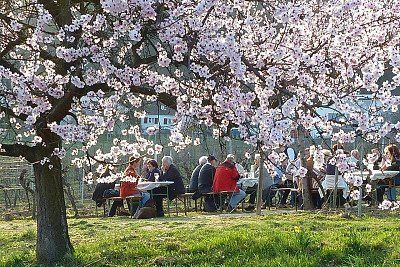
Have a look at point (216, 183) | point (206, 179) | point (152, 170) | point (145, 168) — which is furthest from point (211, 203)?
point (145, 168)

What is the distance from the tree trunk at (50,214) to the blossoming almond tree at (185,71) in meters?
0.01

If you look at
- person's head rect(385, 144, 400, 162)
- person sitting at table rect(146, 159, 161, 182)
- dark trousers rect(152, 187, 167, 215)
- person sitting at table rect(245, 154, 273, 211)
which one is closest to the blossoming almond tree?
dark trousers rect(152, 187, 167, 215)

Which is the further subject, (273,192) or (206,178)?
(273,192)

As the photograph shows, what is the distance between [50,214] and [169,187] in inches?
224

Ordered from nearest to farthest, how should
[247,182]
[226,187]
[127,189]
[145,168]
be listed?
[127,189] → [226,187] → [247,182] → [145,168]

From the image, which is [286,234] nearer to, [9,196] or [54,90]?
[54,90]

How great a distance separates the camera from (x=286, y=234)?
300 inches

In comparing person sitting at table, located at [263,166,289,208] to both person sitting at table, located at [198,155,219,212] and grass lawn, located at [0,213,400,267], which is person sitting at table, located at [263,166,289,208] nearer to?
person sitting at table, located at [198,155,219,212]

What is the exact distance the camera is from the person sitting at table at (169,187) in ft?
42.4

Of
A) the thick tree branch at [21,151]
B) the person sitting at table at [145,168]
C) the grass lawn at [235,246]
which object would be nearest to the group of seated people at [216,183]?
the person sitting at table at [145,168]

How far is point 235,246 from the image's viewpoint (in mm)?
7168

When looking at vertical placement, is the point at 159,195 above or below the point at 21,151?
below

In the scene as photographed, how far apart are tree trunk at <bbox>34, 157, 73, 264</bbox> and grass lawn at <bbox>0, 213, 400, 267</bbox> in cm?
21

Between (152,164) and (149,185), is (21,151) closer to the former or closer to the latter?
(149,185)
